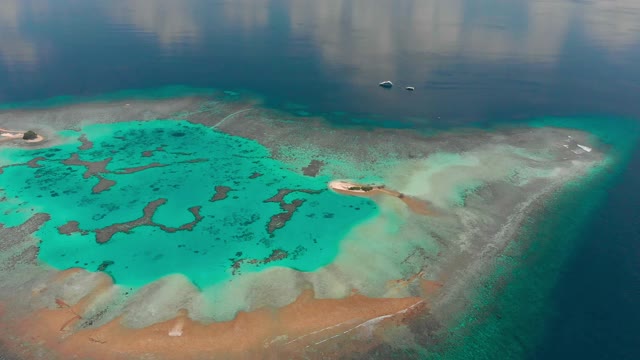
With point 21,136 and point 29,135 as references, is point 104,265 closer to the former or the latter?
point 29,135

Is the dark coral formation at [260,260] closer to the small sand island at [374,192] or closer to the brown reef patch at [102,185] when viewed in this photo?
the small sand island at [374,192]

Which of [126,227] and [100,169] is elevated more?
[100,169]

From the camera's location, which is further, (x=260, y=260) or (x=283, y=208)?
(x=283, y=208)

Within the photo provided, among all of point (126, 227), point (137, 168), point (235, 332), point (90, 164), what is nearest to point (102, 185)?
point (137, 168)

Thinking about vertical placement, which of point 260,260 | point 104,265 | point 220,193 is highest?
point 220,193

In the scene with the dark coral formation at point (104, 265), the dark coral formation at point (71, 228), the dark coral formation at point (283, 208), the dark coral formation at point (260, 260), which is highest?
the dark coral formation at point (283, 208)

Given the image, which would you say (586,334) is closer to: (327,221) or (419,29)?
(327,221)

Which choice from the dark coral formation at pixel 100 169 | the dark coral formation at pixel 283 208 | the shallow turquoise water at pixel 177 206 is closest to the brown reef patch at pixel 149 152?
the shallow turquoise water at pixel 177 206

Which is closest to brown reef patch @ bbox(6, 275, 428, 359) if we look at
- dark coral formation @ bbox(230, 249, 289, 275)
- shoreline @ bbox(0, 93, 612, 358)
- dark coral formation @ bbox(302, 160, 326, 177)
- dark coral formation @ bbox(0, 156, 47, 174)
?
shoreline @ bbox(0, 93, 612, 358)
